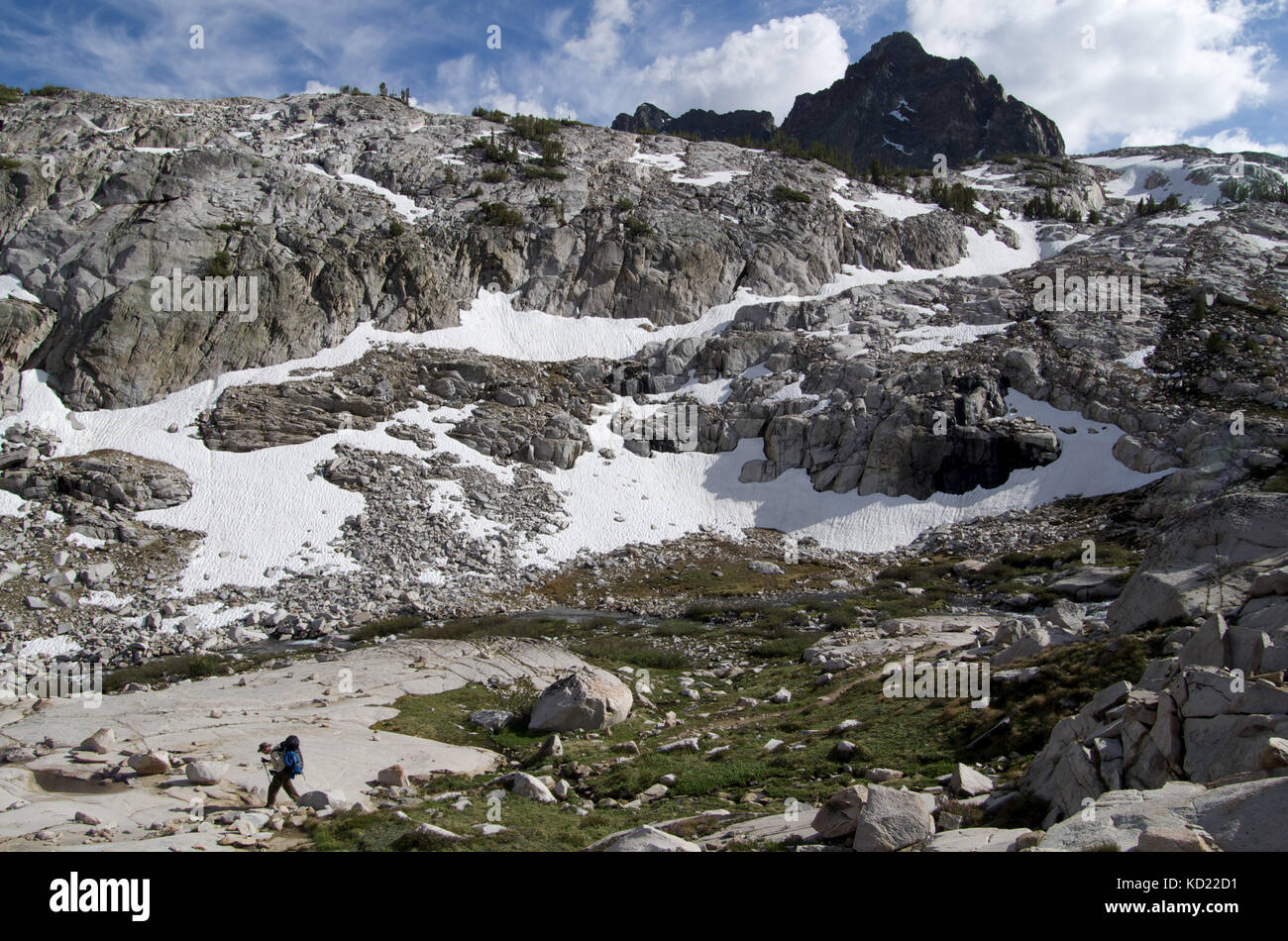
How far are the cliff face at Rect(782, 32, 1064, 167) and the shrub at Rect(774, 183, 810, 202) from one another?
94.4 meters

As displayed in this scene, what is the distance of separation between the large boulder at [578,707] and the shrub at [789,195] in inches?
2848

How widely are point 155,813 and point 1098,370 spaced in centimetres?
6058

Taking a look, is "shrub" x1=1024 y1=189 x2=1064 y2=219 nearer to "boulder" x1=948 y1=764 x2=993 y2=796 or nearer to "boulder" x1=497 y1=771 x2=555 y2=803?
"boulder" x1=948 y1=764 x2=993 y2=796

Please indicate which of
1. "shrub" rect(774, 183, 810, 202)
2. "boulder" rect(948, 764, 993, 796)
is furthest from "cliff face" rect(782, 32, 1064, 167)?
"boulder" rect(948, 764, 993, 796)

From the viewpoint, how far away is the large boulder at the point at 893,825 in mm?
8359

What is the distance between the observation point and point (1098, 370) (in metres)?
51.3

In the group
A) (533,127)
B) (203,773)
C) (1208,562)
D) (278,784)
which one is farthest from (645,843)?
(533,127)

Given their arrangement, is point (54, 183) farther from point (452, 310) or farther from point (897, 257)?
point (897, 257)

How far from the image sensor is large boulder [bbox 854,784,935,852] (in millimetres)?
8359

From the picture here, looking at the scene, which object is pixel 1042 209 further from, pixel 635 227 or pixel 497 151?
pixel 497 151

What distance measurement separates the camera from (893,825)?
8453mm

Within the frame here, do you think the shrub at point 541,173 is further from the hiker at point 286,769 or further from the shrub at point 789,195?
the hiker at point 286,769

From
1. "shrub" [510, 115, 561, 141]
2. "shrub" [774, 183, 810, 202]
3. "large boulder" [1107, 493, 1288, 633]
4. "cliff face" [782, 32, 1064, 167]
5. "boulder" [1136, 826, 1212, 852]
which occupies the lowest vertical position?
"boulder" [1136, 826, 1212, 852]
